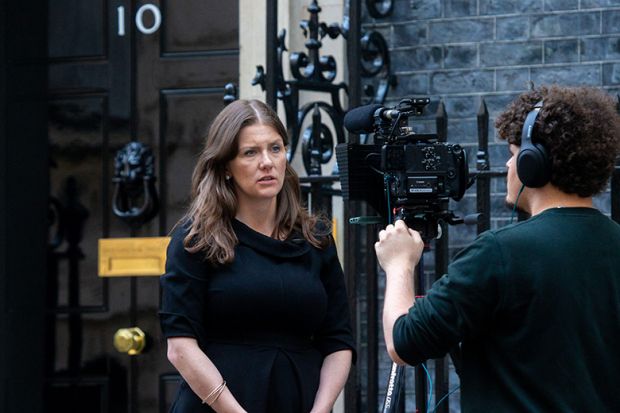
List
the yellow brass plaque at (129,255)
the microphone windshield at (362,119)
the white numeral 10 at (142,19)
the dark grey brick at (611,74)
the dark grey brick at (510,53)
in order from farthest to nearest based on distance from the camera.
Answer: the white numeral 10 at (142,19), the yellow brass plaque at (129,255), the dark grey brick at (510,53), the dark grey brick at (611,74), the microphone windshield at (362,119)

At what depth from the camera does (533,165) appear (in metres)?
2.85

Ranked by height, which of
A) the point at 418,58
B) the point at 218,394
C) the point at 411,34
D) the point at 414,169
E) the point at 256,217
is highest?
the point at 411,34

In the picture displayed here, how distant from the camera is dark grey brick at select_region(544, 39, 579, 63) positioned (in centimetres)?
621

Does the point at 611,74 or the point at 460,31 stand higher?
the point at 460,31

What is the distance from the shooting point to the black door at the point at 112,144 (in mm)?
6617

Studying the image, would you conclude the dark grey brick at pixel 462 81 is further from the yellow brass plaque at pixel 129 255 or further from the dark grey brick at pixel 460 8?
the yellow brass plaque at pixel 129 255

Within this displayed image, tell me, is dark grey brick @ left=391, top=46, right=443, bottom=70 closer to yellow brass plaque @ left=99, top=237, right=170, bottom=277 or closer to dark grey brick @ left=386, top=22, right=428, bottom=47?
dark grey brick @ left=386, top=22, right=428, bottom=47

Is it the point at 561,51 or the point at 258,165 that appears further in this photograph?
the point at 561,51

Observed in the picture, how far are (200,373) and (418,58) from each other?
310 centimetres

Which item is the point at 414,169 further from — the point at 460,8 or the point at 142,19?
the point at 142,19

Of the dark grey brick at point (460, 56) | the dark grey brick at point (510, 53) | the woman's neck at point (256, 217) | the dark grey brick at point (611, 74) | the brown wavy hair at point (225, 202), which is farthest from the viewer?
the dark grey brick at point (460, 56)

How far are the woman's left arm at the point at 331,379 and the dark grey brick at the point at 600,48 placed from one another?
2.73 meters

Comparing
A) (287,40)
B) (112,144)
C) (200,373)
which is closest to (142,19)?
(112,144)

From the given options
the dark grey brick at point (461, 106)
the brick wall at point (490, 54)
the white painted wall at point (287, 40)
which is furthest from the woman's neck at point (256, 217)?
the dark grey brick at point (461, 106)
